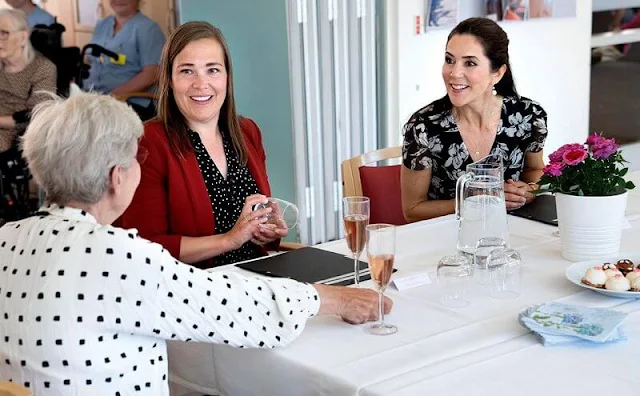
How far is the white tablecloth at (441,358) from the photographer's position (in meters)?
1.41

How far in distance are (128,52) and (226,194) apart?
9.72ft

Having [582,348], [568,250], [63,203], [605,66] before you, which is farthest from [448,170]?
[605,66]

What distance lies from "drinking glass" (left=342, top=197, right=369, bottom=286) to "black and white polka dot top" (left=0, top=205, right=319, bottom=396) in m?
0.37

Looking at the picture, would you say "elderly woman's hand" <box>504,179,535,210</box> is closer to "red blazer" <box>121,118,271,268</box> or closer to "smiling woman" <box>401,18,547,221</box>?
"smiling woman" <box>401,18,547,221</box>

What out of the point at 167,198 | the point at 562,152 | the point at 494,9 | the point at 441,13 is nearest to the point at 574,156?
the point at 562,152

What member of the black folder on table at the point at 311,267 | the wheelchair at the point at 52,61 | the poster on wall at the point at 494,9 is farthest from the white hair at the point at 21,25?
the black folder on table at the point at 311,267

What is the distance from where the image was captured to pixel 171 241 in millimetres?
2295

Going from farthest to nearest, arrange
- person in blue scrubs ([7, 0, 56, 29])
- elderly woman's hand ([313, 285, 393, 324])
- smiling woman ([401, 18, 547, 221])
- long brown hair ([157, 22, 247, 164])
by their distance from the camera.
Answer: person in blue scrubs ([7, 0, 56, 29]), smiling woman ([401, 18, 547, 221]), long brown hair ([157, 22, 247, 164]), elderly woman's hand ([313, 285, 393, 324])

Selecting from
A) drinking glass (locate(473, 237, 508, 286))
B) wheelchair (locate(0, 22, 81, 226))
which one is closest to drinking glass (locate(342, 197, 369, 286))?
drinking glass (locate(473, 237, 508, 286))

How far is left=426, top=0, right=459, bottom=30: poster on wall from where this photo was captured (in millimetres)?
4707

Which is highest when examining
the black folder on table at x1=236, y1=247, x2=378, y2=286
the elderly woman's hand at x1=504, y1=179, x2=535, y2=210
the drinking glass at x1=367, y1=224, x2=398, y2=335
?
the drinking glass at x1=367, y1=224, x2=398, y2=335

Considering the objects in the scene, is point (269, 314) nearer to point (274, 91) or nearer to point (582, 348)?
point (582, 348)

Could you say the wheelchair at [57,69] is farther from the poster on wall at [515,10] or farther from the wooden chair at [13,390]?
the wooden chair at [13,390]

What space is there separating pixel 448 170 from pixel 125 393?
5.11ft
